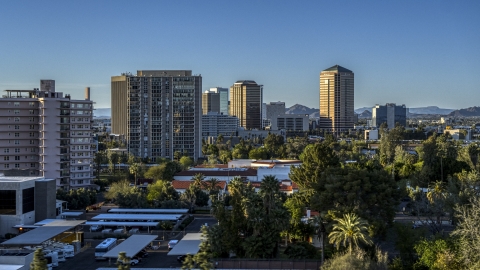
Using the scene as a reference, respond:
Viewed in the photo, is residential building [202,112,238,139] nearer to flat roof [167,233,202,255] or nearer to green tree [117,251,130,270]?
flat roof [167,233,202,255]

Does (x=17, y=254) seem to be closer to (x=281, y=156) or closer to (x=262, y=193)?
(x=262, y=193)

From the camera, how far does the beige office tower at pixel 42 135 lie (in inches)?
2272

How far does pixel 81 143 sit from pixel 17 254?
1325 inches

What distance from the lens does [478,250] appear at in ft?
87.1

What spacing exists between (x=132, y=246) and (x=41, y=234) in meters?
5.98

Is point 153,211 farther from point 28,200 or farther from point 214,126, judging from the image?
point 214,126

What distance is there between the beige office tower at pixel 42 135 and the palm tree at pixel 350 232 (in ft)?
122

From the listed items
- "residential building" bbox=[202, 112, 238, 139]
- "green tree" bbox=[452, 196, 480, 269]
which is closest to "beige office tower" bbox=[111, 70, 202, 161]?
"green tree" bbox=[452, 196, 480, 269]

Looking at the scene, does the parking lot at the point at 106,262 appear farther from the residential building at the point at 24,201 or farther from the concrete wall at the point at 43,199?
the concrete wall at the point at 43,199

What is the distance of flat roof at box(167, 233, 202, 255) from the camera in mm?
31220

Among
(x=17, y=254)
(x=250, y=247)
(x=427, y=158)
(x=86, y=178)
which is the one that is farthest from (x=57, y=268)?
(x=427, y=158)

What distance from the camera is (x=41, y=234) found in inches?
1351

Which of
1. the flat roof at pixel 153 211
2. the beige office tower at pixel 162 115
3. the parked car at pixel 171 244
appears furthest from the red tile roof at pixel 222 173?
the beige office tower at pixel 162 115

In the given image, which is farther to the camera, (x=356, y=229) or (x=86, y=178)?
(x=86, y=178)
